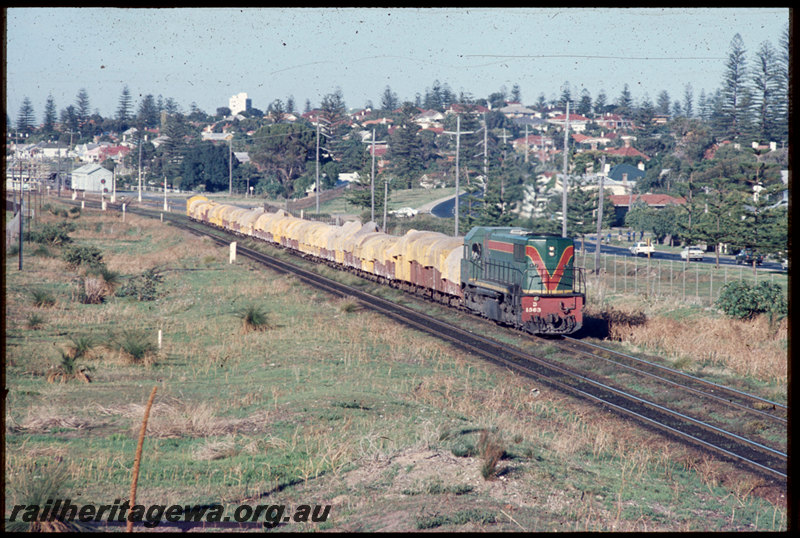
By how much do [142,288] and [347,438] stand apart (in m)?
28.5

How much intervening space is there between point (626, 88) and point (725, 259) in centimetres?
7213

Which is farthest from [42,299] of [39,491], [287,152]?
[287,152]

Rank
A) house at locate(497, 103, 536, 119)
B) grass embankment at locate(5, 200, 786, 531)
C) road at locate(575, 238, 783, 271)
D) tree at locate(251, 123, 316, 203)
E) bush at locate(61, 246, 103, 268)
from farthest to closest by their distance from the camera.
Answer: tree at locate(251, 123, 316, 203), house at locate(497, 103, 536, 119), road at locate(575, 238, 783, 271), bush at locate(61, 246, 103, 268), grass embankment at locate(5, 200, 786, 531)

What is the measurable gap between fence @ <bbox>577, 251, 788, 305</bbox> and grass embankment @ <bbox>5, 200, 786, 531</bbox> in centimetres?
1890

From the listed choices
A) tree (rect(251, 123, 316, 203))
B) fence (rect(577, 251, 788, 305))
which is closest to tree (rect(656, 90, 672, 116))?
tree (rect(251, 123, 316, 203))

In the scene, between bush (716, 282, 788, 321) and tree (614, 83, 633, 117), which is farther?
tree (614, 83, 633, 117)

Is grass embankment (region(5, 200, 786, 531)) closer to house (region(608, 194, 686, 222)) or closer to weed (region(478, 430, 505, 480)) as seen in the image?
weed (region(478, 430, 505, 480))

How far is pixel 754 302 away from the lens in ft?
102

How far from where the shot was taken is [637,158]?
75.1 meters

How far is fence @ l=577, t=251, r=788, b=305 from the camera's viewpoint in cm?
4034

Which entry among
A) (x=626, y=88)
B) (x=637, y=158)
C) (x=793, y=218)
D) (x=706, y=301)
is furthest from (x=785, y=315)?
(x=626, y=88)

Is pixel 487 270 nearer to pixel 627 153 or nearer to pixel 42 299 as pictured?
pixel 42 299

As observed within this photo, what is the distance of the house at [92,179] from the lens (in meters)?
140

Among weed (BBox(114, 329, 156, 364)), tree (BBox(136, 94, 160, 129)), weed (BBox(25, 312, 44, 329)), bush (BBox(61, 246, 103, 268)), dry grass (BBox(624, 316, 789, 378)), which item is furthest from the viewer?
tree (BBox(136, 94, 160, 129))
